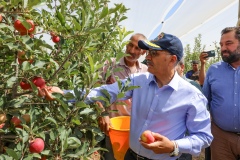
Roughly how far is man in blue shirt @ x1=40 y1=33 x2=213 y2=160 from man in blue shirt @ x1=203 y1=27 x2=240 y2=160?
0.81 m

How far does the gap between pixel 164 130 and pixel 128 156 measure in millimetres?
343

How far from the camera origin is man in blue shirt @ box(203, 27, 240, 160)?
86.5 inches

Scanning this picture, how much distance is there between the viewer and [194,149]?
4.70 ft

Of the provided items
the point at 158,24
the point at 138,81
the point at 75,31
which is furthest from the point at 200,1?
the point at 75,31

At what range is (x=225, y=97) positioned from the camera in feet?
7.43

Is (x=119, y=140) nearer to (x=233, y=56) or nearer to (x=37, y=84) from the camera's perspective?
(x=37, y=84)

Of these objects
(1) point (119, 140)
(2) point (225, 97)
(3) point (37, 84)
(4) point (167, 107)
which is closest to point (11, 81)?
(3) point (37, 84)

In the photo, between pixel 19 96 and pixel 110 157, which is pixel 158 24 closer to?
pixel 110 157

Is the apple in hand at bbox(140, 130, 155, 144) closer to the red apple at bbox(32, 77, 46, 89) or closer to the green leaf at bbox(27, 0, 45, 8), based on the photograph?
the red apple at bbox(32, 77, 46, 89)

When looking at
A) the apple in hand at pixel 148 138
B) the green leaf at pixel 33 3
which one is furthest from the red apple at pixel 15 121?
the apple in hand at pixel 148 138

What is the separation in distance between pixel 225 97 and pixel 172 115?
0.96 metres

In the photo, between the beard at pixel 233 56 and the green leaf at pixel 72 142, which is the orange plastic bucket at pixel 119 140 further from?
the beard at pixel 233 56

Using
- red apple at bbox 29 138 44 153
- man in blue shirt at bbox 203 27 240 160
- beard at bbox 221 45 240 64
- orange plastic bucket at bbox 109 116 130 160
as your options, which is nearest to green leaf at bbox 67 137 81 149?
red apple at bbox 29 138 44 153

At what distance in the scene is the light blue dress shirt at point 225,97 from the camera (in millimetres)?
2205
